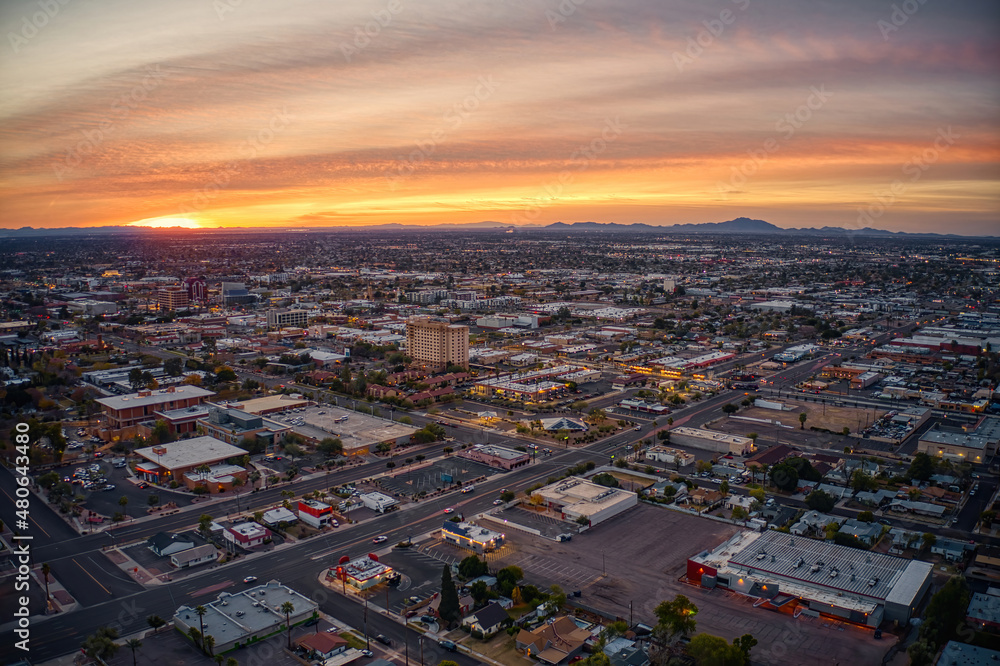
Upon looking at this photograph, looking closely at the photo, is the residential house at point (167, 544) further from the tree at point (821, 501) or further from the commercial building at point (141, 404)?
the tree at point (821, 501)

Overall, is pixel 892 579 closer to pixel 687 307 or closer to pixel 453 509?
pixel 453 509

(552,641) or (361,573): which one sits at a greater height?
(361,573)

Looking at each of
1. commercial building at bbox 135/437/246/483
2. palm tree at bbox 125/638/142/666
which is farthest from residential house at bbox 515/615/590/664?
commercial building at bbox 135/437/246/483

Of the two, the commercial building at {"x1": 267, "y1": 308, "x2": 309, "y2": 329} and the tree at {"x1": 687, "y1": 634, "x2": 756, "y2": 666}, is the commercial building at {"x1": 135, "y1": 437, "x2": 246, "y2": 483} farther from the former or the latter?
the commercial building at {"x1": 267, "y1": 308, "x2": 309, "y2": 329}

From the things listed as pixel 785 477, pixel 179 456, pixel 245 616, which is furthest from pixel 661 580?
pixel 179 456

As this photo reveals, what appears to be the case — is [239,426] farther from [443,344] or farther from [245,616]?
[443,344]

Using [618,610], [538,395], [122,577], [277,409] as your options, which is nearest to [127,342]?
[277,409]

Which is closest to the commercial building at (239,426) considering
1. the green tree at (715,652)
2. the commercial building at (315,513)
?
the commercial building at (315,513)
